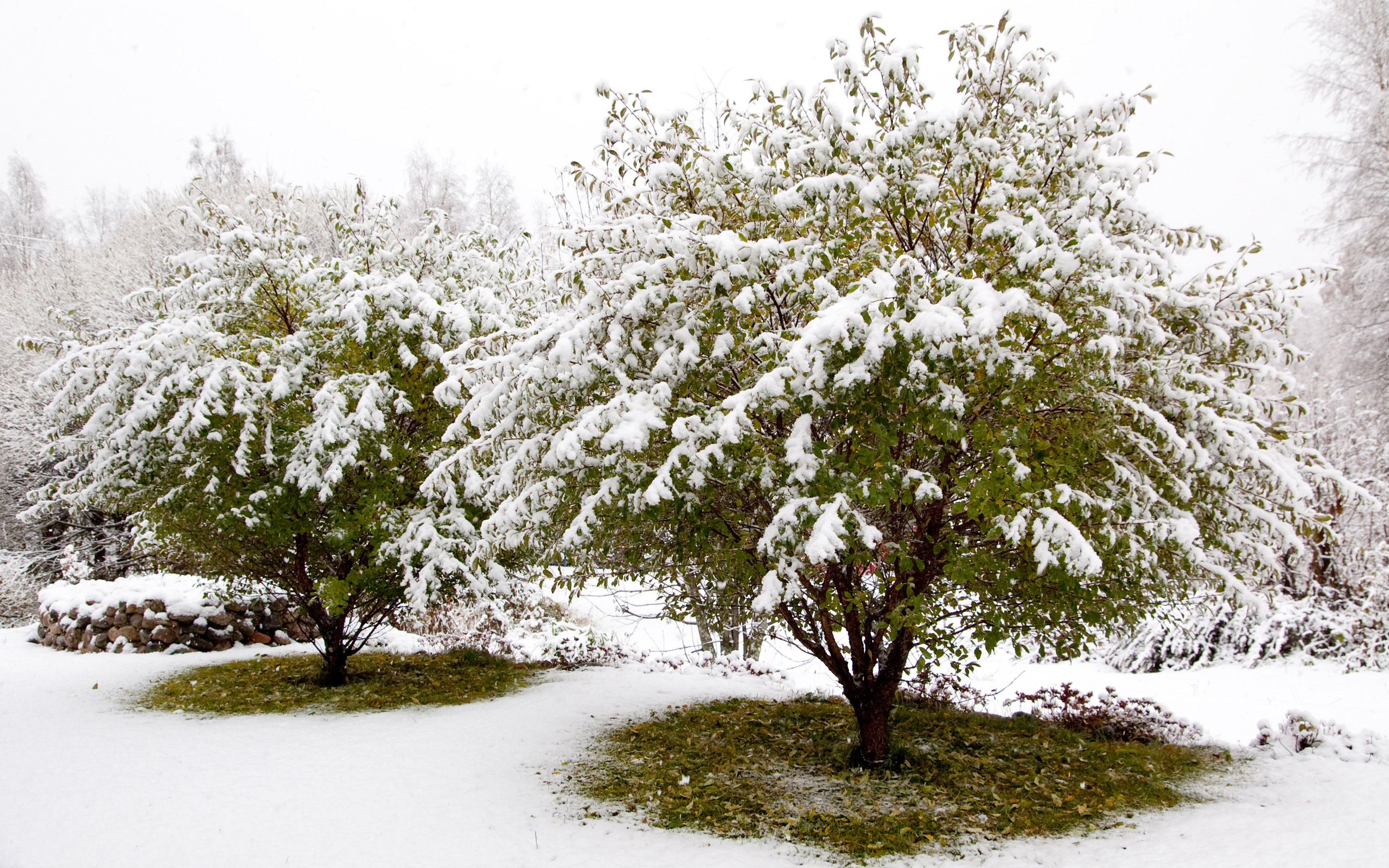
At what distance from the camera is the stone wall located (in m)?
9.70

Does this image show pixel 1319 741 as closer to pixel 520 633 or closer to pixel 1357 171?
pixel 520 633

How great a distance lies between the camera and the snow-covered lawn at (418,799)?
11.8ft

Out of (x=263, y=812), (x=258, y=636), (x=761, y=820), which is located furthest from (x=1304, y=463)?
(x=258, y=636)

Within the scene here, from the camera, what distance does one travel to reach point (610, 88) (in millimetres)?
4332

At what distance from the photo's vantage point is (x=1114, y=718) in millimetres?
5957

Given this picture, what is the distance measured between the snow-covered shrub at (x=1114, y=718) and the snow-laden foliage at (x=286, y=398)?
17.1 ft

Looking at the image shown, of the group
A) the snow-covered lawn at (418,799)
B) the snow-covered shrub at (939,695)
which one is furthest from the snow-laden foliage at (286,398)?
the snow-covered shrub at (939,695)

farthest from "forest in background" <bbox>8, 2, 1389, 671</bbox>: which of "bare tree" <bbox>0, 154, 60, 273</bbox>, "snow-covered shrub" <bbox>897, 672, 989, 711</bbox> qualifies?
"bare tree" <bbox>0, 154, 60, 273</bbox>

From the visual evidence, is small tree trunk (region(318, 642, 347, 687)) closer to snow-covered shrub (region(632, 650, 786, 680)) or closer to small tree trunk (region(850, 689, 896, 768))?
snow-covered shrub (region(632, 650, 786, 680))

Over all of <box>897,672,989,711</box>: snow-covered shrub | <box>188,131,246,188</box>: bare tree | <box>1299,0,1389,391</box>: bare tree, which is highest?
<box>188,131,246,188</box>: bare tree

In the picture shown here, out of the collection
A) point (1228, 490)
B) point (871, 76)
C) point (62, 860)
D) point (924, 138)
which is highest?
point (871, 76)

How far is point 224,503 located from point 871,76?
5.81 metres

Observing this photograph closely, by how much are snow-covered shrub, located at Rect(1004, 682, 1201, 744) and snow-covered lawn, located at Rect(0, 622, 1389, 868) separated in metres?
0.73

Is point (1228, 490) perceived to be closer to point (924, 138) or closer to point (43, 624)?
point (924, 138)
